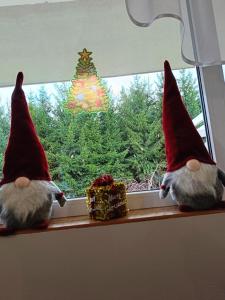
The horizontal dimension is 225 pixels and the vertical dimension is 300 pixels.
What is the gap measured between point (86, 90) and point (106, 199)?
0.40 metres

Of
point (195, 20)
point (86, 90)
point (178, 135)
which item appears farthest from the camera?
point (86, 90)

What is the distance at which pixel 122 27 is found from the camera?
3.70 ft

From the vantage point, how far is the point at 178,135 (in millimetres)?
980

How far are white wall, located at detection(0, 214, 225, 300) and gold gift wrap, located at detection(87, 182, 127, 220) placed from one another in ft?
0.20

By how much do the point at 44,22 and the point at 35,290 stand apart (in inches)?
35.0

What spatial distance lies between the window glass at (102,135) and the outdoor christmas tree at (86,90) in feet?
0.08

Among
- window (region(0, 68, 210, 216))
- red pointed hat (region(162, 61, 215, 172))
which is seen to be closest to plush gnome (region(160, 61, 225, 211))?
red pointed hat (region(162, 61, 215, 172))

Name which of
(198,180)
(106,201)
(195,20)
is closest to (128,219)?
(106,201)

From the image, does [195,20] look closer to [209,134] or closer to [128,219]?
[209,134]

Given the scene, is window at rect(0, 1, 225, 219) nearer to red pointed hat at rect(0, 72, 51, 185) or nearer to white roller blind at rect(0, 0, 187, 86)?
white roller blind at rect(0, 0, 187, 86)

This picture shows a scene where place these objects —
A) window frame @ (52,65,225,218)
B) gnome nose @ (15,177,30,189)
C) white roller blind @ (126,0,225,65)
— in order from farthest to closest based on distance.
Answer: window frame @ (52,65,225,218)
gnome nose @ (15,177,30,189)
white roller blind @ (126,0,225,65)

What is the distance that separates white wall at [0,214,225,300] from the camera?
891 millimetres

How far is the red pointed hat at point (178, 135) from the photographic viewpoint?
0.97 m

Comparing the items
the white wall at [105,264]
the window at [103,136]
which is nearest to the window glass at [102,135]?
the window at [103,136]
